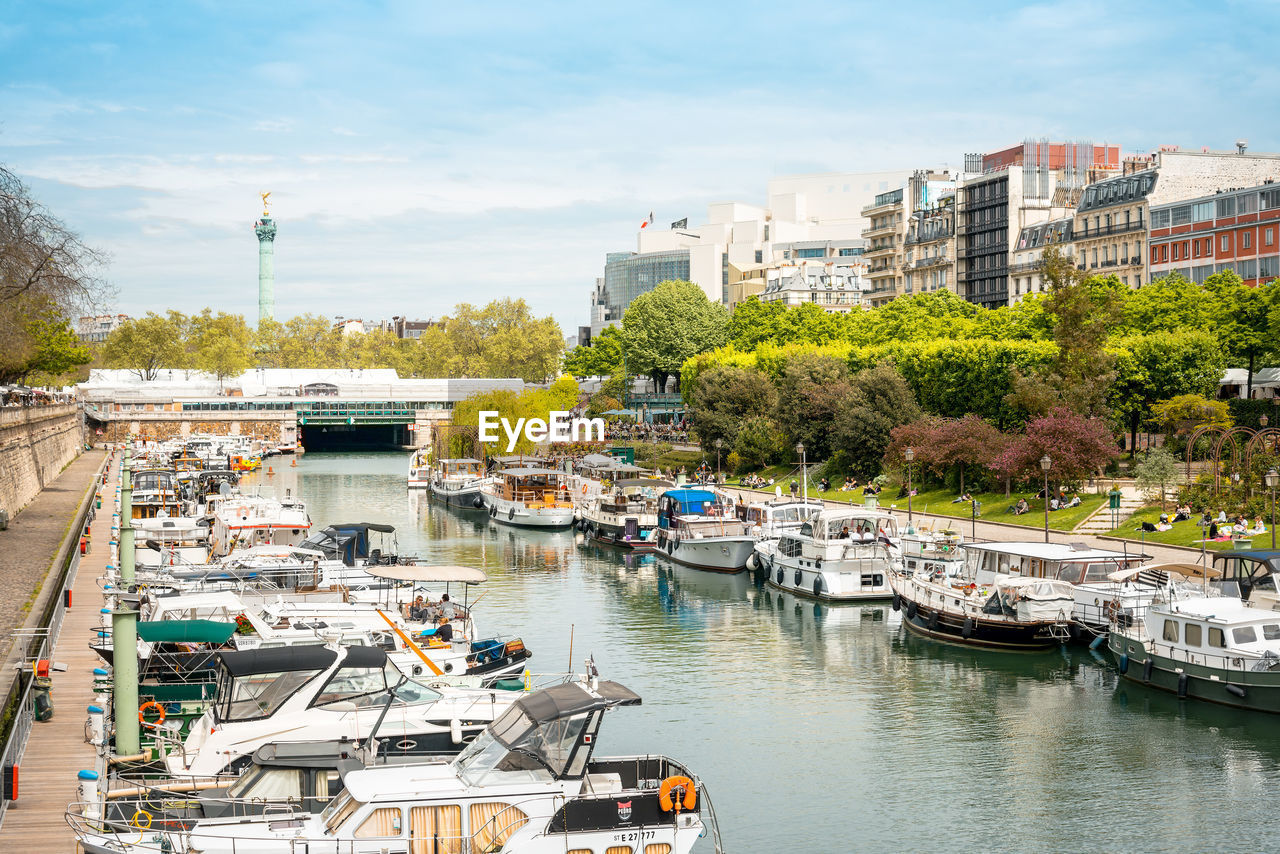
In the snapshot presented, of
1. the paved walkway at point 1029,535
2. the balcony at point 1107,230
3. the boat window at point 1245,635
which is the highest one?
the balcony at point 1107,230

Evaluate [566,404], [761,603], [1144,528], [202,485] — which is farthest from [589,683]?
[566,404]

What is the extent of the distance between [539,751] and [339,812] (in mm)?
3405

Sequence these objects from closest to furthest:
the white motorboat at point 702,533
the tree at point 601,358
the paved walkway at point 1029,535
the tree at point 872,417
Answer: the paved walkway at point 1029,535 < the white motorboat at point 702,533 < the tree at point 872,417 < the tree at point 601,358

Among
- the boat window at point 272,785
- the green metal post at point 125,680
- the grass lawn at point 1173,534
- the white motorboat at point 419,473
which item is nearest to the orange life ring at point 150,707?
the green metal post at point 125,680

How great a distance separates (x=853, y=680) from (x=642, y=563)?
2914cm

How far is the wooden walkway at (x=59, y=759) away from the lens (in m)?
20.9

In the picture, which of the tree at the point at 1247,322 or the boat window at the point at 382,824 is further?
the tree at the point at 1247,322

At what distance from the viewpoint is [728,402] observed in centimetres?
10444

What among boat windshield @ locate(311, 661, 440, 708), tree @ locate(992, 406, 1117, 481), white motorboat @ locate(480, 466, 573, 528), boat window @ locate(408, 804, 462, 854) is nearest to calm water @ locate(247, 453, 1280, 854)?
boat windshield @ locate(311, 661, 440, 708)

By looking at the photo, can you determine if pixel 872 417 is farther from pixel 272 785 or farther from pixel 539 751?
pixel 539 751

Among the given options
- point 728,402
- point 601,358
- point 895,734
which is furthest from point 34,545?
point 601,358

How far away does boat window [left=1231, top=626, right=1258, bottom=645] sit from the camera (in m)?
36.2

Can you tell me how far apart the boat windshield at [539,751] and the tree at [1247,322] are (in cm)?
7626

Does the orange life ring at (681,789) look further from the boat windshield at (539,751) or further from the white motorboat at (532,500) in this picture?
the white motorboat at (532,500)
